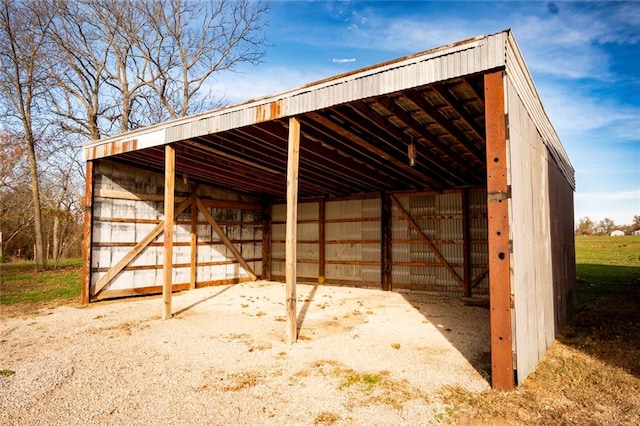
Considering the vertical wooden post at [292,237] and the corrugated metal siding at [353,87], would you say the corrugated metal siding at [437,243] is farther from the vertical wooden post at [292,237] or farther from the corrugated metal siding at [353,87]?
the corrugated metal siding at [353,87]

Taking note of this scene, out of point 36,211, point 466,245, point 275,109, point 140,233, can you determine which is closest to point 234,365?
point 275,109

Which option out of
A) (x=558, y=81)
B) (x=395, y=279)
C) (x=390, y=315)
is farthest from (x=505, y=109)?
(x=395, y=279)

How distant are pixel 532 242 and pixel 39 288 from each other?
1273 cm

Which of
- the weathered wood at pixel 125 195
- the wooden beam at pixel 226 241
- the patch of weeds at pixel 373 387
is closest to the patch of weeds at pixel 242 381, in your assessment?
the patch of weeds at pixel 373 387

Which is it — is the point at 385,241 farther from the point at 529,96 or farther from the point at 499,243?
the point at 499,243

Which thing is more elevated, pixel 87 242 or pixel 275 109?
pixel 275 109

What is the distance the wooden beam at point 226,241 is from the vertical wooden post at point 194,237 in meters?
0.18

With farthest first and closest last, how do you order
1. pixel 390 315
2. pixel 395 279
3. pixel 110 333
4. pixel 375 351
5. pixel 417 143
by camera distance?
pixel 395 279 < pixel 390 315 < pixel 417 143 < pixel 110 333 < pixel 375 351

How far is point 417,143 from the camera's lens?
21.5 feet

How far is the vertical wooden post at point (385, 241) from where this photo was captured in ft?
36.1

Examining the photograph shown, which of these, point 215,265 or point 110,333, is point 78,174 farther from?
point 110,333

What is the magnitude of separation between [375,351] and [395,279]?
638 cm

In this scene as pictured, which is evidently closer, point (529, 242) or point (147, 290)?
point (529, 242)

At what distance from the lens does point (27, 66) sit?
15328 millimetres
